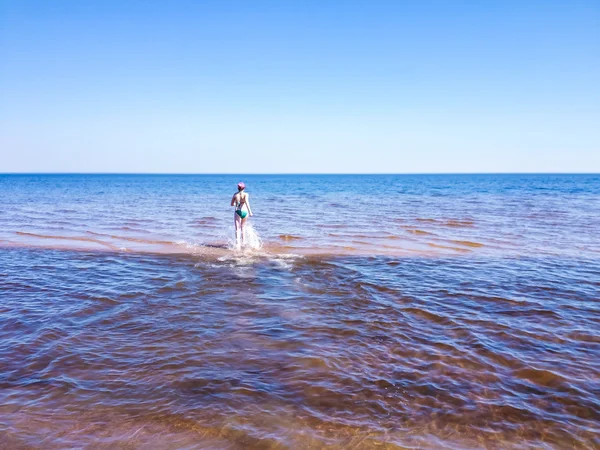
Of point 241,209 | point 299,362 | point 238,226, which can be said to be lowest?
point 299,362

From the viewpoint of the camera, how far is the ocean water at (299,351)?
4.65 metres

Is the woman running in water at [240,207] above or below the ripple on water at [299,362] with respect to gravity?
above

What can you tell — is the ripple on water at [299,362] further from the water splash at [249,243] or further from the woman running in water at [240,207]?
the woman running in water at [240,207]

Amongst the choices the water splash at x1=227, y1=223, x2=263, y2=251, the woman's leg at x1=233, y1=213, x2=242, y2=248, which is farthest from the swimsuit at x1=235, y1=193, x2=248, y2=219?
the water splash at x1=227, y1=223, x2=263, y2=251

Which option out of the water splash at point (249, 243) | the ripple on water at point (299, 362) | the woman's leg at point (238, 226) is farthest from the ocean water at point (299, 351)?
the woman's leg at point (238, 226)

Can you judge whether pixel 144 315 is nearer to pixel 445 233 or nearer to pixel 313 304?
pixel 313 304

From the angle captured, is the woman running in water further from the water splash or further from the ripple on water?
the ripple on water

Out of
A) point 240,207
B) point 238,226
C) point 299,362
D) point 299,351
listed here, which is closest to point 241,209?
point 240,207

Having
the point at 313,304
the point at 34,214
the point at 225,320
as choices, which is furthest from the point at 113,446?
the point at 34,214

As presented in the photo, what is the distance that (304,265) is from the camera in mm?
12836

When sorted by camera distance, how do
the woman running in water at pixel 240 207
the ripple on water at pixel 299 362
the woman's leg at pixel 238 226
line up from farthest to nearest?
1. the woman's leg at pixel 238 226
2. the woman running in water at pixel 240 207
3. the ripple on water at pixel 299 362

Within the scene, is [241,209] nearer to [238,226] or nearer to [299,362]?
[238,226]

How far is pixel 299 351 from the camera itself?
6.53 meters

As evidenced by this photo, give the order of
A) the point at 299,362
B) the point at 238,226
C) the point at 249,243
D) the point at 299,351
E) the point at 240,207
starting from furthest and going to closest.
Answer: the point at 249,243 → the point at 238,226 → the point at 240,207 → the point at 299,351 → the point at 299,362
